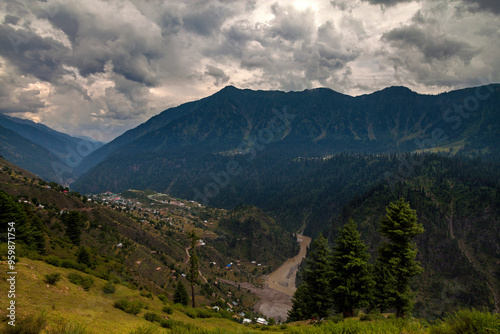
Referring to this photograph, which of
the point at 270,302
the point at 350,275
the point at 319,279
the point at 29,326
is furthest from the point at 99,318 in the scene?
the point at 270,302

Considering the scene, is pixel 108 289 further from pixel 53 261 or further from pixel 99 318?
pixel 99 318

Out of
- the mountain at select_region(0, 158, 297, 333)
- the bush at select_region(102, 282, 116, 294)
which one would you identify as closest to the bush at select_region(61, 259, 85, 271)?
the mountain at select_region(0, 158, 297, 333)

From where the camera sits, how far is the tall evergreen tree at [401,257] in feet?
82.1

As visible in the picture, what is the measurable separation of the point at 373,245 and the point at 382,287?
10830 cm

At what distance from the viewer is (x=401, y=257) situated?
25.5 meters

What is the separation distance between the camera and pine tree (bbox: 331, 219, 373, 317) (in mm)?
27594

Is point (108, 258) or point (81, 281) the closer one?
point (81, 281)

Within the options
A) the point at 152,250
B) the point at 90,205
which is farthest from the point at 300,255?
the point at 90,205

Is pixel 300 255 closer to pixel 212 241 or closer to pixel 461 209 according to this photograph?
pixel 212 241

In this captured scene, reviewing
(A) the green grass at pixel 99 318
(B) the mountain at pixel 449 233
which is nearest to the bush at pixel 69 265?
(A) the green grass at pixel 99 318

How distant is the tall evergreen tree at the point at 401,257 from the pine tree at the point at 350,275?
2.31m

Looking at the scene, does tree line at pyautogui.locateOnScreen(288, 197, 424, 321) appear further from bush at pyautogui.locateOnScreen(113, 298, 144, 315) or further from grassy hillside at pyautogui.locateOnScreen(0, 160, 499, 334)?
bush at pyautogui.locateOnScreen(113, 298, 144, 315)

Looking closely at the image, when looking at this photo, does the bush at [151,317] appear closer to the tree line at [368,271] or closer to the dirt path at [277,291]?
the tree line at [368,271]

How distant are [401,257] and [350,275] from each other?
246 inches
